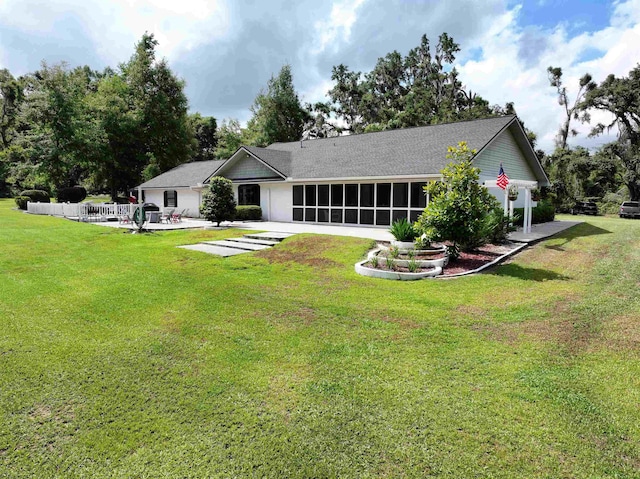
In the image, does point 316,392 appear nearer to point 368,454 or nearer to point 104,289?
point 368,454

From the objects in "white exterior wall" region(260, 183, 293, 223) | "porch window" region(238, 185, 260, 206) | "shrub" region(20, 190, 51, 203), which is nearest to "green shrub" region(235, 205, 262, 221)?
"white exterior wall" region(260, 183, 293, 223)

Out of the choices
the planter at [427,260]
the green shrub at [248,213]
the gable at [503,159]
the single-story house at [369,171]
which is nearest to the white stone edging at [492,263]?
the planter at [427,260]

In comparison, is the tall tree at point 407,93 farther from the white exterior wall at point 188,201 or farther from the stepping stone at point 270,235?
the stepping stone at point 270,235

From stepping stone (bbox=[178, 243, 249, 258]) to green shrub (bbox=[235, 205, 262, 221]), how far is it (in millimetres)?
8252

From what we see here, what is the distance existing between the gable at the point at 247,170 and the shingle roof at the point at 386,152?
1.83 ft

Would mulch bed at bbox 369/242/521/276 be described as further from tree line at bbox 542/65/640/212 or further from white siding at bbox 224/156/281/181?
tree line at bbox 542/65/640/212

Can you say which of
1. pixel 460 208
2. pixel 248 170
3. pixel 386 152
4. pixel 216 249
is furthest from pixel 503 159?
pixel 216 249

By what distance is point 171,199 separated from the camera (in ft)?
93.6

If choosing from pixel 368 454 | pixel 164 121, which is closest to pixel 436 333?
Result: pixel 368 454

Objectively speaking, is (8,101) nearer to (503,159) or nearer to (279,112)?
(279,112)

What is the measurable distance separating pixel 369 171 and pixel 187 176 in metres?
15.8

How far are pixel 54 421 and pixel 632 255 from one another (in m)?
12.8

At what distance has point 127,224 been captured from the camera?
70.0ft

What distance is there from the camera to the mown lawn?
2838 mm
